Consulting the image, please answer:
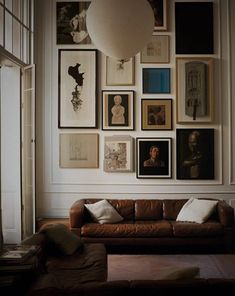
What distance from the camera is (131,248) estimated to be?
5.02 m

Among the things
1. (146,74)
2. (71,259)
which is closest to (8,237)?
(71,259)

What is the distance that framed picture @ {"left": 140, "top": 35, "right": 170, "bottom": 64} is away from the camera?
227 inches

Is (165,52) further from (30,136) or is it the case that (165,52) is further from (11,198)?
(11,198)

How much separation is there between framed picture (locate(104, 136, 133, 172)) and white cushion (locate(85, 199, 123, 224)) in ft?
2.37

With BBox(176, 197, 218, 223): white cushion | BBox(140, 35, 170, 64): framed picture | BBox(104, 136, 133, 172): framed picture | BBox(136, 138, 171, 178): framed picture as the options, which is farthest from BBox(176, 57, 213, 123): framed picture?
BBox(176, 197, 218, 223): white cushion

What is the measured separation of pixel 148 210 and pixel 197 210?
2.22 ft

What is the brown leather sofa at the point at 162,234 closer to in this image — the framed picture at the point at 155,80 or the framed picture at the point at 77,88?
the framed picture at the point at 77,88

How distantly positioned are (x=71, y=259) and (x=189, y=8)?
4119mm

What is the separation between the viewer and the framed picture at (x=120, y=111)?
5.77 meters

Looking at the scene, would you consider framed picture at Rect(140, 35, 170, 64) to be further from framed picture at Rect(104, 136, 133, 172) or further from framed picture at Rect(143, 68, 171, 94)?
framed picture at Rect(104, 136, 133, 172)

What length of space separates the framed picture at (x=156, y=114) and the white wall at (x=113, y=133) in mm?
78

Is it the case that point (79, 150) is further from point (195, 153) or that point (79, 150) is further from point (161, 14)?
point (161, 14)

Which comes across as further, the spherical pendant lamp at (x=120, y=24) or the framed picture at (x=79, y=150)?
the framed picture at (x=79, y=150)

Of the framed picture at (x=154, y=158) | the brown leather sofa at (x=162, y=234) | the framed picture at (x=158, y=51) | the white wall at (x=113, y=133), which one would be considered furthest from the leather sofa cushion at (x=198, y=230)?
the framed picture at (x=158, y=51)
